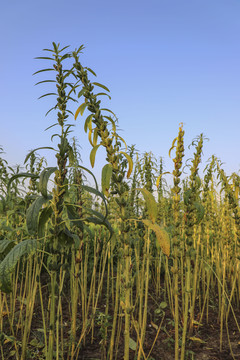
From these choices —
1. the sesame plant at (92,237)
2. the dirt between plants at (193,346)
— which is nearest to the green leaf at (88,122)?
the sesame plant at (92,237)


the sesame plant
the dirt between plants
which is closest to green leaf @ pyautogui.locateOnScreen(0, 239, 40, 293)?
the sesame plant

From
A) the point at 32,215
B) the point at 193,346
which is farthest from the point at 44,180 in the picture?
the point at 193,346

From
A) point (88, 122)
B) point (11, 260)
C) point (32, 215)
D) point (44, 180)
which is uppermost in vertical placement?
point (88, 122)

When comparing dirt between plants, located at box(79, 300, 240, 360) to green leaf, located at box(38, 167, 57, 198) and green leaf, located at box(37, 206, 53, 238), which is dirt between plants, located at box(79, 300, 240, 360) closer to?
green leaf, located at box(37, 206, 53, 238)

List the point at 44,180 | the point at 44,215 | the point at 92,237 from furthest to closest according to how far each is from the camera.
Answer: the point at 92,237
the point at 44,215
the point at 44,180

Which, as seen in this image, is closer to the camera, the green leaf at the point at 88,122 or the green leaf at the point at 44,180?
the green leaf at the point at 44,180

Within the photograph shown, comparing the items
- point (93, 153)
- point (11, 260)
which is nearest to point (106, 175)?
point (93, 153)

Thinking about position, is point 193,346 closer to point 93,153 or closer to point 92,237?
point 92,237

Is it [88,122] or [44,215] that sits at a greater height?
[88,122]

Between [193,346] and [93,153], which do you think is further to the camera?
[193,346]

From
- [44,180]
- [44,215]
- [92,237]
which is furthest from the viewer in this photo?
[92,237]

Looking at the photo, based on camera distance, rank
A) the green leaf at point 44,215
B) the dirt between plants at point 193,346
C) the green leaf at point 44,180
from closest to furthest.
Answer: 1. the green leaf at point 44,180
2. the green leaf at point 44,215
3. the dirt between plants at point 193,346

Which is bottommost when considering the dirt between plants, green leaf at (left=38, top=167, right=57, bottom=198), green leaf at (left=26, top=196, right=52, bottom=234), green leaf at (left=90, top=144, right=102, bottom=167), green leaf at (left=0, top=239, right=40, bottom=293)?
the dirt between plants

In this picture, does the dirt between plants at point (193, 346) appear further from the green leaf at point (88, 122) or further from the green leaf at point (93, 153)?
the green leaf at point (88, 122)
